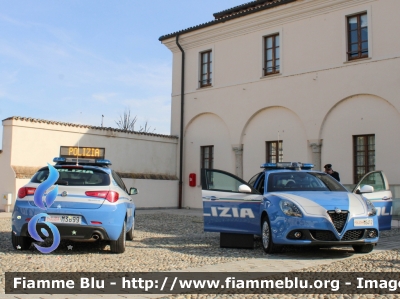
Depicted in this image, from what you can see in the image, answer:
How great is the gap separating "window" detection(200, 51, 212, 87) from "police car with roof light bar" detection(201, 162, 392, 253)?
533 inches

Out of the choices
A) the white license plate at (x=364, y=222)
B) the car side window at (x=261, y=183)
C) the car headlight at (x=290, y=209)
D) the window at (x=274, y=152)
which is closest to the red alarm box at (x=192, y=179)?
the window at (x=274, y=152)

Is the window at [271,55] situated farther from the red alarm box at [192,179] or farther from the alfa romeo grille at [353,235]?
the alfa romeo grille at [353,235]

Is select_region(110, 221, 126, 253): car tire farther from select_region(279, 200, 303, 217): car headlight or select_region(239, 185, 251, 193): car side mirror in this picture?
select_region(279, 200, 303, 217): car headlight

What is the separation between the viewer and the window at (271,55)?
68.9ft

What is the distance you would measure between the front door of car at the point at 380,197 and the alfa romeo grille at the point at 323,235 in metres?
2.30

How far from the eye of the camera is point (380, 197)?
33.8ft

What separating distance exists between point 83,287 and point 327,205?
4.24m

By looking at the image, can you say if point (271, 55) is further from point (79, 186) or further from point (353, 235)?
point (79, 186)

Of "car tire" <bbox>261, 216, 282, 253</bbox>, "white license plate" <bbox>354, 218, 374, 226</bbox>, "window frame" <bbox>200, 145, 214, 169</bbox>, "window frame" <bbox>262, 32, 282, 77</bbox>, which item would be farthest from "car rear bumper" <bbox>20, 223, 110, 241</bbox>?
"window frame" <bbox>200, 145, 214, 169</bbox>

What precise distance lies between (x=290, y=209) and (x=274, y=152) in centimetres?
1290

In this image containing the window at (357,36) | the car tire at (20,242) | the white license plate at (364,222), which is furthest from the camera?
the window at (357,36)

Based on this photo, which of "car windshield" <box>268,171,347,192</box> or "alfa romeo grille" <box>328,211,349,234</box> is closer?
"alfa romeo grille" <box>328,211,349,234</box>

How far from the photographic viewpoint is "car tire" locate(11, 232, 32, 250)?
27.7ft

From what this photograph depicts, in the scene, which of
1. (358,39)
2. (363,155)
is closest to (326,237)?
(363,155)
